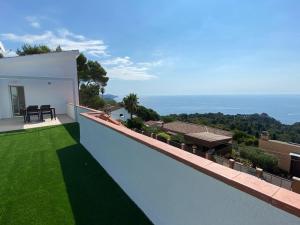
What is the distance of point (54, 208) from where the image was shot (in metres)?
3.66

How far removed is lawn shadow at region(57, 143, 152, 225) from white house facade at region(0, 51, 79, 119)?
9.57 m

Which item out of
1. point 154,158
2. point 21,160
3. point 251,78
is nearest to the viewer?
point 154,158

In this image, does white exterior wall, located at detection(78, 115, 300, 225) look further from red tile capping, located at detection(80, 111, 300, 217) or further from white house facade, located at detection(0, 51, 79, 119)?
white house facade, located at detection(0, 51, 79, 119)

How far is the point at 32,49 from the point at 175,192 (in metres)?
28.8

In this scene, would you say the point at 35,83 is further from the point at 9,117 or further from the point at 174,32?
the point at 174,32

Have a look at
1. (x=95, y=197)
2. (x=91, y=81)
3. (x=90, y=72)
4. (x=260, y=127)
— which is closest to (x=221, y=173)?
(x=95, y=197)

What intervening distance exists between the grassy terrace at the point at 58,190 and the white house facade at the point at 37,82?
830cm

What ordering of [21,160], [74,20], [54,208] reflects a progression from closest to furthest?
[54,208] → [21,160] → [74,20]

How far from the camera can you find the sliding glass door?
14.5 m

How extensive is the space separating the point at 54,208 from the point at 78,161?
2.47 metres

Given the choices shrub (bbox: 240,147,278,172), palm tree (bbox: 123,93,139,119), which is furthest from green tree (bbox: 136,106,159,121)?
shrub (bbox: 240,147,278,172)

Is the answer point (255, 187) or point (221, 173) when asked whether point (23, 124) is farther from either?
point (255, 187)

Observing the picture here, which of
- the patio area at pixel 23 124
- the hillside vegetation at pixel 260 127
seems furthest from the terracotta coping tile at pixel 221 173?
the hillside vegetation at pixel 260 127

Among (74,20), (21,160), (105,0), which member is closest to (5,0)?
(74,20)
